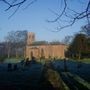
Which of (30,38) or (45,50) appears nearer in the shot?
(45,50)

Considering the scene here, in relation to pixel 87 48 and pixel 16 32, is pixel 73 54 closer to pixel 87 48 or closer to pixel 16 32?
pixel 87 48

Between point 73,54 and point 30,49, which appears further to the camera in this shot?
point 30,49

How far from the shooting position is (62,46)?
303ft

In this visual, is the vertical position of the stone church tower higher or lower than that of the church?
higher

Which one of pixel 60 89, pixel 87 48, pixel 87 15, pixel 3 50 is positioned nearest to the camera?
pixel 87 15

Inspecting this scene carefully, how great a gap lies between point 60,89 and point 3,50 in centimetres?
Result: 8741

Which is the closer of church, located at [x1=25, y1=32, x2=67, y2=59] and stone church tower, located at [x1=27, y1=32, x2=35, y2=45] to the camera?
church, located at [x1=25, y1=32, x2=67, y2=59]

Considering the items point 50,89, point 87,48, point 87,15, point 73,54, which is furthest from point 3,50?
point 87,15

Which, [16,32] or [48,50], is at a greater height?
[16,32]

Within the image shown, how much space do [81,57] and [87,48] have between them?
273 centimetres

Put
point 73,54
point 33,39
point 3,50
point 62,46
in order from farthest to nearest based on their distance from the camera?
1. point 33,39
2. point 3,50
3. point 62,46
4. point 73,54

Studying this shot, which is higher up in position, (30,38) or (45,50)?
(30,38)

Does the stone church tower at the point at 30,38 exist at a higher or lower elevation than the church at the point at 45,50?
higher

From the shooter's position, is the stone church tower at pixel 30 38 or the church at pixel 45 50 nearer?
the church at pixel 45 50
